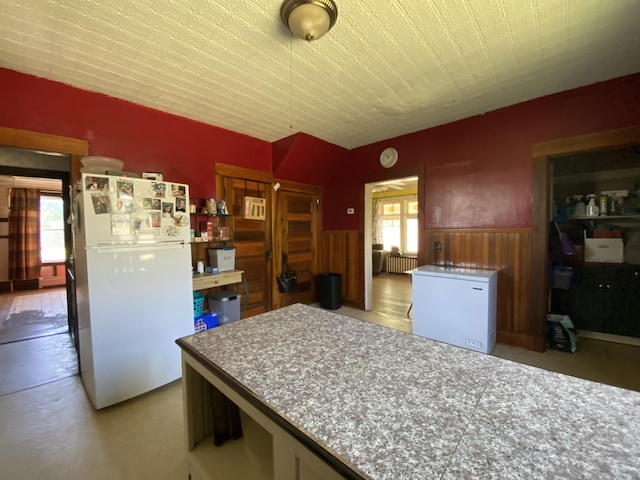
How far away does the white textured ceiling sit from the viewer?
1502 millimetres

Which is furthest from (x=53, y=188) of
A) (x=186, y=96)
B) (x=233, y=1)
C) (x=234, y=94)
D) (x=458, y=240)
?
(x=458, y=240)

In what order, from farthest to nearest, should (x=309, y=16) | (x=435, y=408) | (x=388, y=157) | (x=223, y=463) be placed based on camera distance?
(x=388, y=157) < (x=309, y=16) < (x=223, y=463) < (x=435, y=408)

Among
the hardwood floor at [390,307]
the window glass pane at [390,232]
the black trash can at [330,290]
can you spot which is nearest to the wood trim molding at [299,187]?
the black trash can at [330,290]

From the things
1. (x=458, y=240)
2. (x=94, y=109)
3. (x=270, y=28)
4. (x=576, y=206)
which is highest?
(x=270, y=28)

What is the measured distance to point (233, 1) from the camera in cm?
142

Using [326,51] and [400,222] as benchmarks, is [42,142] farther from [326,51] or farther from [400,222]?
[400,222]

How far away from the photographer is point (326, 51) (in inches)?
72.1

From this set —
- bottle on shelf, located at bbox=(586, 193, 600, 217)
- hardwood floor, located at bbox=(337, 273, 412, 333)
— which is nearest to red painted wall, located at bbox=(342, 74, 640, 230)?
bottle on shelf, located at bbox=(586, 193, 600, 217)

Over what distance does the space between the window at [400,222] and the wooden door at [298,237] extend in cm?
370

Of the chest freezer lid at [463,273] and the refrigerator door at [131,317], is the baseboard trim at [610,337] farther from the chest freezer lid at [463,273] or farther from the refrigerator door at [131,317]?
the refrigerator door at [131,317]

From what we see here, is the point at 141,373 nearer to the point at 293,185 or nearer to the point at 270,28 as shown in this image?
the point at 270,28

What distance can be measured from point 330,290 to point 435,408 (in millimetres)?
3501

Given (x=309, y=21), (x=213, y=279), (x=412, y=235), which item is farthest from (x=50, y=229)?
(x=412, y=235)

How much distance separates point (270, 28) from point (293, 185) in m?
2.48
